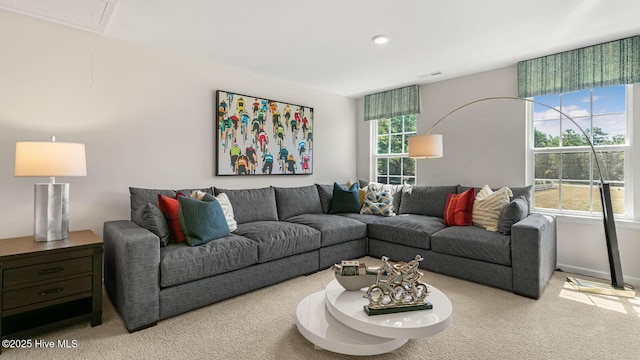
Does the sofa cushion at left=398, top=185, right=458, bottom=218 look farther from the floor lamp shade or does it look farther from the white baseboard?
the floor lamp shade

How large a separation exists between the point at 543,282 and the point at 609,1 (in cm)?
227

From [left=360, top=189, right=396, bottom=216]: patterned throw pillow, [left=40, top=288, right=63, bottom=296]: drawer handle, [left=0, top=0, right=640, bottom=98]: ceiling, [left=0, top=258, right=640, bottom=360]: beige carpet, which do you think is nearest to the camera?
[left=0, top=258, right=640, bottom=360]: beige carpet

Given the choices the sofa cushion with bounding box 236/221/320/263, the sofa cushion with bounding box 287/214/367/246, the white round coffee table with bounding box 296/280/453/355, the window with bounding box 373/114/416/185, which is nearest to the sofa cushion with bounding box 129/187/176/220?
the sofa cushion with bounding box 236/221/320/263

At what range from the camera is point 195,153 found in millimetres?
3504

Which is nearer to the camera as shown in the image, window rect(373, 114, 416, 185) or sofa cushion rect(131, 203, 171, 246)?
sofa cushion rect(131, 203, 171, 246)

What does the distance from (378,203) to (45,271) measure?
3.36 meters

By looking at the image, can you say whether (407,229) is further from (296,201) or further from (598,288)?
(598,288)

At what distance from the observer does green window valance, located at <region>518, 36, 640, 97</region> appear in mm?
2908

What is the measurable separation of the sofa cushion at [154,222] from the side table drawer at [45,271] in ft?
1.38

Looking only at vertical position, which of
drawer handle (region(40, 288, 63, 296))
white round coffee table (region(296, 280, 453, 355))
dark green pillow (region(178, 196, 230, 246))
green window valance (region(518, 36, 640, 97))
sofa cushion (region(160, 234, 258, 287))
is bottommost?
white round coffee table (region(296, 280, 453, 355))

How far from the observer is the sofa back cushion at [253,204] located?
338 centimetres

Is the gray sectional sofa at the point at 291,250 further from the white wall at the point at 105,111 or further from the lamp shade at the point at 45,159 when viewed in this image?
the lamp shade at the point at 45,159

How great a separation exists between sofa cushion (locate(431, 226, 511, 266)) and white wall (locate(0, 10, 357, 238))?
2.37 meters

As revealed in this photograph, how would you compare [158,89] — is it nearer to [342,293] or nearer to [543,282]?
[342,293]
